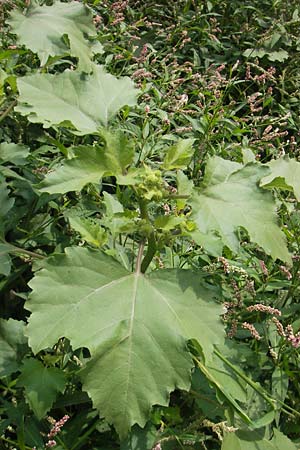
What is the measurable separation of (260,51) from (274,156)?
1.03 metres

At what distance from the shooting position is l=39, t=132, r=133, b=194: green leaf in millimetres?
1502

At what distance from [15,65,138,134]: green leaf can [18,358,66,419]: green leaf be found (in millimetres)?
665

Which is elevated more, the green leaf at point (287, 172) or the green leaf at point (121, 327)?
the green leaf at point (287, 172)

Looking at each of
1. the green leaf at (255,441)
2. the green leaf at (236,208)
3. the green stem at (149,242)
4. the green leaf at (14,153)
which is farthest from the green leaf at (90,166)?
the green leaf at (255,441)

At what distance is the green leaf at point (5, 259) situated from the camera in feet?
5.95

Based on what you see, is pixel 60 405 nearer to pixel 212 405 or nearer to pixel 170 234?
pixel 212 405

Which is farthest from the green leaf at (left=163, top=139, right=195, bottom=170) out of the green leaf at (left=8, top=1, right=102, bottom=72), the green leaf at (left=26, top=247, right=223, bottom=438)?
the green leaf at (left=8, top=1, right=102, bottom=72)

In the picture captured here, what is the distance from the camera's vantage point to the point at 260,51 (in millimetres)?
3607

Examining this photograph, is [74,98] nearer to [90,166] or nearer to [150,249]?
[90,166]

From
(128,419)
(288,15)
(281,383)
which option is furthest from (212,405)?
(288,15)

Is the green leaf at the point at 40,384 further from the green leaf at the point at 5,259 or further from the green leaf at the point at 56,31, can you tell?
the green leaf at the point at 56,31

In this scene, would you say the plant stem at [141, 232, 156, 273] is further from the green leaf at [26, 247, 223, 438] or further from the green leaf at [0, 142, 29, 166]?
the green leaf at [0, 142, 29, 166]

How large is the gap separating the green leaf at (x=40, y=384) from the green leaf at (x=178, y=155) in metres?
0.65

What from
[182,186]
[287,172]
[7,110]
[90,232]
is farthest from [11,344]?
[287,172]
